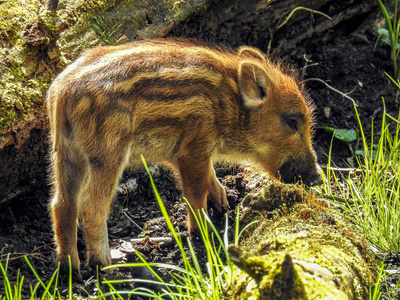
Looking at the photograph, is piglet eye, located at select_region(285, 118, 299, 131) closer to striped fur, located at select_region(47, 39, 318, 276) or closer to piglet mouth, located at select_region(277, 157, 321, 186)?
striped fur, located at select_region(47, 39, 318, 276)

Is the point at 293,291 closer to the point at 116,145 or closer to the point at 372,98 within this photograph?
the point at 116,145

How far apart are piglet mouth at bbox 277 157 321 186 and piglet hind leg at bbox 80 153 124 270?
5.27 feet

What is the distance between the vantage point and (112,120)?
4.30m

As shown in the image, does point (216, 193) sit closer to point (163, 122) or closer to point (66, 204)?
point (163, 122)

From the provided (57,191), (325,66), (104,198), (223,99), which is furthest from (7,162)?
(325,66)

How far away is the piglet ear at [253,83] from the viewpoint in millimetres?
5004

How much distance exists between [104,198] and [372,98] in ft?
13.2

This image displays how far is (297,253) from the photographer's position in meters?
3.19

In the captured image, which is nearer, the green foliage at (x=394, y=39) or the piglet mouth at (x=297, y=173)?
the piglet mouth at (x=297, y=173)

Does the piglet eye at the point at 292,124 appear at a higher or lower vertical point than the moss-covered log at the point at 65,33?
lower

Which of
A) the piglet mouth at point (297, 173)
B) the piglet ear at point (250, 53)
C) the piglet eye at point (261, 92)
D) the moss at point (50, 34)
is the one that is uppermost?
the moss at point (50, 34)

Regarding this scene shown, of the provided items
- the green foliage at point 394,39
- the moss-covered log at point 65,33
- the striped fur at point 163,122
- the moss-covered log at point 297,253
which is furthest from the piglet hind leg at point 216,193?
the green foliage at point 394,39

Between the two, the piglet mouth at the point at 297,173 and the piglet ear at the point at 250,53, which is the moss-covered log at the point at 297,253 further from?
the piglet ear at the point at 250,53

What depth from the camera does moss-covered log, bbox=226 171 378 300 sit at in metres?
2.65
